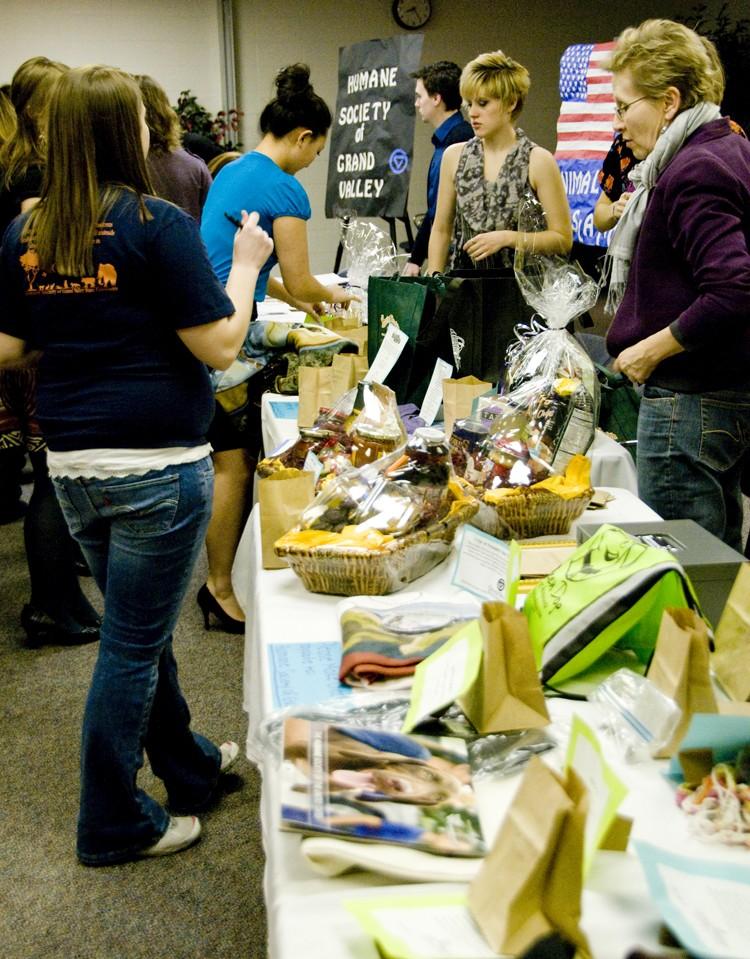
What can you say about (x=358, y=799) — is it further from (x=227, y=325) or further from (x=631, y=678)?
(x=227, y=325)

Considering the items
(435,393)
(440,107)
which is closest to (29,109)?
(435,393)

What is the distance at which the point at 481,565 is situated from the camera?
1234mm

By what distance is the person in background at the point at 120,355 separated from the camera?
50.9 inches

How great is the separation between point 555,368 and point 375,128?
207cm

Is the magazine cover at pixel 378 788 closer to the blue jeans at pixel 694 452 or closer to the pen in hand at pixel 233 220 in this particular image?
the blue jeans at pixel 694 452

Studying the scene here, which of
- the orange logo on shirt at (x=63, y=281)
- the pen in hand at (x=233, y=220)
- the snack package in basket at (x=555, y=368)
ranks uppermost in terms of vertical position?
the pen in hand at (x=233, y=220)

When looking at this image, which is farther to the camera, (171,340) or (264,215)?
(264,215)

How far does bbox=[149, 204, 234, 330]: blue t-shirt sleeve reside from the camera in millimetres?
1294

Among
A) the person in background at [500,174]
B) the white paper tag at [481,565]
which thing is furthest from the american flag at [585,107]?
the white paper tag at [481,565]

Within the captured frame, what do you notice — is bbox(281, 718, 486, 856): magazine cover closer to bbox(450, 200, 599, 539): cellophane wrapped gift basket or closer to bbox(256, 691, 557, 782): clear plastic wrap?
bbox(256, 691, 557, 782): clear plastic wrap

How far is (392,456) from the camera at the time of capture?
1.38 metres

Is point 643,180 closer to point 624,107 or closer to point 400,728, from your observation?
point 624,107

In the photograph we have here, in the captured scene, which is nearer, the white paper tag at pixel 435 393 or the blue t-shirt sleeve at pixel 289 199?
the white paper tag at pixel 435 393

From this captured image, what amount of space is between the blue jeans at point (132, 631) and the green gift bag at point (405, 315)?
0.70m
